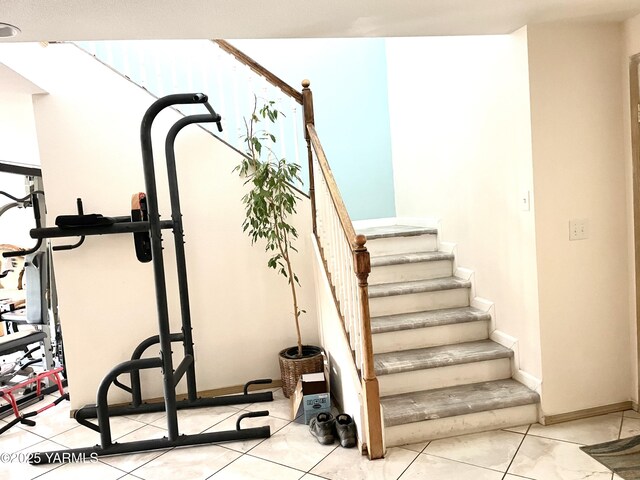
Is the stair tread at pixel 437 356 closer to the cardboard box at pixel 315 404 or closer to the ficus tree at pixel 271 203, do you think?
the cardboard box at pixel 315 404

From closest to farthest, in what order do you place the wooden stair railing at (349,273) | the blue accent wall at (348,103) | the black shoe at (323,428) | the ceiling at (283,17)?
the ceiling at (283,17) → the wooden stair railing at (349,273) → the black shoe at (323,428) → the blue accent wall at (348,103)

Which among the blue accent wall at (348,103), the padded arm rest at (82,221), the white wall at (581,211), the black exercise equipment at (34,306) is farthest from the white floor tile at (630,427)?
the black exercise equipment at (34,306)

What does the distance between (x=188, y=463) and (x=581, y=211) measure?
275 cm

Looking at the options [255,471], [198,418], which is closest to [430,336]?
[255,471]

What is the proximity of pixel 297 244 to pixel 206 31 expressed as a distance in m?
1.91

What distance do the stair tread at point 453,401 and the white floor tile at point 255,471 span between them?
2.00 ft

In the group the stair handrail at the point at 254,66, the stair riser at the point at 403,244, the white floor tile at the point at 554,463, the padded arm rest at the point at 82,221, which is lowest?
the white floor tile at the point at 554,463

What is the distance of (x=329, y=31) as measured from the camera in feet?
8.59

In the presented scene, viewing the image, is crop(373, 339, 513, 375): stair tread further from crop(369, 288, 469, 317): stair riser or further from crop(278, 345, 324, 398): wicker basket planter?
crop(278, 345, 324, 398): wicker basket planter

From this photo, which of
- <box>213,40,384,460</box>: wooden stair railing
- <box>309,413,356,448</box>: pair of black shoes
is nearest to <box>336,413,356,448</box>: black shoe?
<box>309,413,356,448</box>: pair of black shoes

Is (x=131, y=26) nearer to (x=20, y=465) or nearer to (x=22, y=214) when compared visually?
(x=20, y=465)

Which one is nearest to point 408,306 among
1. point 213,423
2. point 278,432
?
point 278,432

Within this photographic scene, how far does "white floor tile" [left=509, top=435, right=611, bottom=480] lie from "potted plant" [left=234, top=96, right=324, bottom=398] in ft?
5.01

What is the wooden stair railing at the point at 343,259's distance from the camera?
8.68ft
